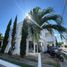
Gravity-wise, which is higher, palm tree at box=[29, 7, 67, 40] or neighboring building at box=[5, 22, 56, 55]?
palm tree at box=[29, 7, 67, 40]

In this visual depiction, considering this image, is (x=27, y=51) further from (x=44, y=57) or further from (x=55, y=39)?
(x=55, y=39)

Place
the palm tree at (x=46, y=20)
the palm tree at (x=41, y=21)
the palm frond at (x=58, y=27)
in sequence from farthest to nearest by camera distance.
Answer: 1. the palm tree at (x=41, y=21)
2. the palm tree at (x=46, y=20)
3. the palm frond at (x=58, y=27)

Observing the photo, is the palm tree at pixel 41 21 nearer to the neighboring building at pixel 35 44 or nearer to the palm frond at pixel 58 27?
the palm frond at pixel 58 27

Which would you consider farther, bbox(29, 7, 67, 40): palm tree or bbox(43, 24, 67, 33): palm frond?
bbox(29, 7, 67, 40): palm tree

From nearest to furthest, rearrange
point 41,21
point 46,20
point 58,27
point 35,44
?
1. point 58,27
2. point 46,20
3. point 41,21
4. point 35,44

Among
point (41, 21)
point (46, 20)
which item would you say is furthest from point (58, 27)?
point (41, 21)

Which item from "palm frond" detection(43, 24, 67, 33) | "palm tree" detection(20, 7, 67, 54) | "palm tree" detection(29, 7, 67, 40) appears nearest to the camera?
"palm frond" detection(43, 24, 67, 33)

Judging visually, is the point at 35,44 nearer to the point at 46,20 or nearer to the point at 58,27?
the point at 46,20

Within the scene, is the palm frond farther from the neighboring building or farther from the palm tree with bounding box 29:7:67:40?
the neighboring building

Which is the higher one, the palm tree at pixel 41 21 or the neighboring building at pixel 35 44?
the palm tree at pixel 41 21

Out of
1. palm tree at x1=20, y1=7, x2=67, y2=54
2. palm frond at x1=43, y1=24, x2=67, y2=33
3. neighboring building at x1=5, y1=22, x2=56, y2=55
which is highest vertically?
palm tree at x1=20, y1=7, x2=67, y2=54

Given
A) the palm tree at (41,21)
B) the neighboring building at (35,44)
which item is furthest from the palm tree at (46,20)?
the neighboring building at (35,44)

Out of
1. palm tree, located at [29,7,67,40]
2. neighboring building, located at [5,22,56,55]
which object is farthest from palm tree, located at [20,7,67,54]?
neighboring building, located at [5,22,56,55]

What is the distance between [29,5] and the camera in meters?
11.9
